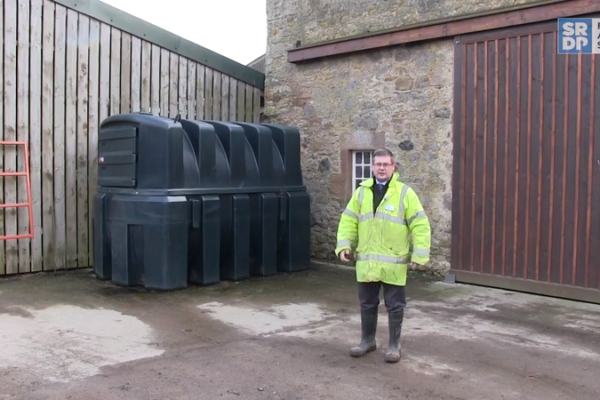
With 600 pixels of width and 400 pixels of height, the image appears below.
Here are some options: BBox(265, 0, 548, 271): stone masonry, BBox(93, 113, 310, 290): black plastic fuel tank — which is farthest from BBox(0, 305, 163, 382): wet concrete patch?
BBox(265, 0, 548, 271): stone masonry

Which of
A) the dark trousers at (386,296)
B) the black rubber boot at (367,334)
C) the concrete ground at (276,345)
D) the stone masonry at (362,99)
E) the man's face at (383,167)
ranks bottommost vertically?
the concrete ground at (276,345)

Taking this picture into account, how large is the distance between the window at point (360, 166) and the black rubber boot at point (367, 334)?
462 centimetres

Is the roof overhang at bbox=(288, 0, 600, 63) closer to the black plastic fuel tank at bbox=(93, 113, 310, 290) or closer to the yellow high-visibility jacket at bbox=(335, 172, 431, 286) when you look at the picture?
the black plastic fuel tank at bbox=(93, 113, 310, 290)

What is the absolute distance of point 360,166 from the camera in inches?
383

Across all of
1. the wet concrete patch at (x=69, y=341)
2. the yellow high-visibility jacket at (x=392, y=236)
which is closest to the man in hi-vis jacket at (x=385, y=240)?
the yellow high-visibility jacket at (x=392, y=236)

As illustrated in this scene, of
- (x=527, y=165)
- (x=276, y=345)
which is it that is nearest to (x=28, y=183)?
(x=276, y=345)

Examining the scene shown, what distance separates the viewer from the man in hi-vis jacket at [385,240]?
499 centimetres

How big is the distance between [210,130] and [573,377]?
16.0 feet

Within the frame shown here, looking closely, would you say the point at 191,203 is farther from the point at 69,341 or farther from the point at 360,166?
the point at 360,166

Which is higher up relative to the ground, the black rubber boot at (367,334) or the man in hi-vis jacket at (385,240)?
the man in hi-vis jacket at (385,240)

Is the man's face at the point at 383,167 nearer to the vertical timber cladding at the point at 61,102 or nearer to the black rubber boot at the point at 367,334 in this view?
the black rubber boot at the point at 367,334

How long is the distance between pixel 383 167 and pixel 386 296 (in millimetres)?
1012

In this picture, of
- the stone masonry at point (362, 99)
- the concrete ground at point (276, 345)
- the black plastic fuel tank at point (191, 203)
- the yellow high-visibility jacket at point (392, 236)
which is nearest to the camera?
the concrete ground at point (276, 345)

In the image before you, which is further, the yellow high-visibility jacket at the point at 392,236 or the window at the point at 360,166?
the window at the point at 360,166
